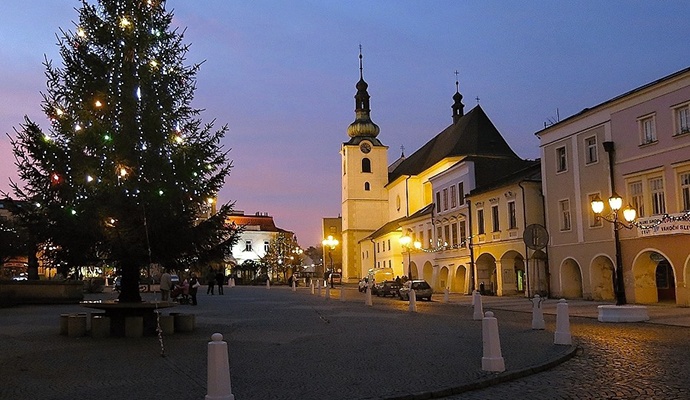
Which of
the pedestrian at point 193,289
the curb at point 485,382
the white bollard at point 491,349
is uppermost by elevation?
the pedestrian at point 193,289

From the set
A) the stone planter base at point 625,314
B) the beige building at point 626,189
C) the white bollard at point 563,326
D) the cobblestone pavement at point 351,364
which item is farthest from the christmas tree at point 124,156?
the beige building at point 626,189

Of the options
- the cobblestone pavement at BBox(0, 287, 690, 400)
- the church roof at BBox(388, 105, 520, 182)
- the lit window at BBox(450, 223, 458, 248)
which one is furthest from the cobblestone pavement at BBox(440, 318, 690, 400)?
the church roof at BBox(388, 105, 520, 182)

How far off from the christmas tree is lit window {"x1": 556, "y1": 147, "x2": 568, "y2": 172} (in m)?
23.3

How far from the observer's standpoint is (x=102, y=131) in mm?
18234

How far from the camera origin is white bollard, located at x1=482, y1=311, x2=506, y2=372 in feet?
35.8

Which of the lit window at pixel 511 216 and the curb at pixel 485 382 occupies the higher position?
the lit window at pixel 511 216

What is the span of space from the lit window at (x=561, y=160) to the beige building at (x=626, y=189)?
0.18ft

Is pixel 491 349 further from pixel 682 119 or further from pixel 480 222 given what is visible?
pixel 480 222

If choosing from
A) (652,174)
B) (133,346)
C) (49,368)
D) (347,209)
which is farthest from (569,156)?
(347,209)

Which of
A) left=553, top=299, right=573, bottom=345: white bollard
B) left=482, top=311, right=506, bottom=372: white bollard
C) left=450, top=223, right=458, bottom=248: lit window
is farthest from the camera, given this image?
left=450, top=223, right=458, bottom=248: lit window

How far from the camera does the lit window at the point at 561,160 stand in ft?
122

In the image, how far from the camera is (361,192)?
3723 inches

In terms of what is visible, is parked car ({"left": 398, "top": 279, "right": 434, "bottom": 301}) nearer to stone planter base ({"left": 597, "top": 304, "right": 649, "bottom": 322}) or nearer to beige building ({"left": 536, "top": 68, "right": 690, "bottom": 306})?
beige building ({"left": 536, "top": 68, "right": 690, "bottom": 306})

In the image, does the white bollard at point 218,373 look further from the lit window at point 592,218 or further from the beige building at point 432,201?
the beige building at point 432,201
